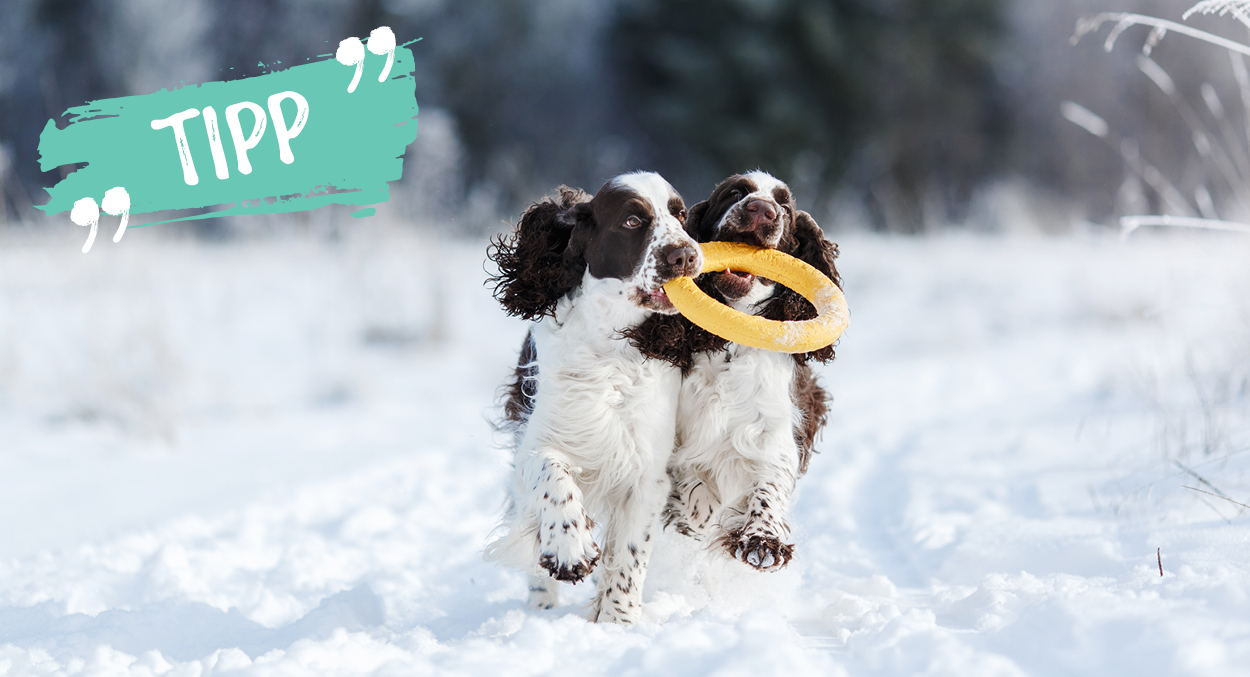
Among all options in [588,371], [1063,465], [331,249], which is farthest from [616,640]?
[331,249]

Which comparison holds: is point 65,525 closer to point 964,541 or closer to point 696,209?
point 696,209

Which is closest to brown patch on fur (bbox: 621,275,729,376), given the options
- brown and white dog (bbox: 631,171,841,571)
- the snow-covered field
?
brown and white dog (bbox: 631,171,841,571)

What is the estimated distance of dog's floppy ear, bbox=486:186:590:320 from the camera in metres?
2.83

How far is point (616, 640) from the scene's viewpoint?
2.18 metres

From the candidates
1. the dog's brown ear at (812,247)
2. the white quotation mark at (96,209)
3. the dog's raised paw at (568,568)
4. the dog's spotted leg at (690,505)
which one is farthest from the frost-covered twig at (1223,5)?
the white quotation mark at (96,209)

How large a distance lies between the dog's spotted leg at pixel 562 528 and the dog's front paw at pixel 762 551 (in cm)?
35

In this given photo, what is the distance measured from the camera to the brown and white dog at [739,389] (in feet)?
9.01

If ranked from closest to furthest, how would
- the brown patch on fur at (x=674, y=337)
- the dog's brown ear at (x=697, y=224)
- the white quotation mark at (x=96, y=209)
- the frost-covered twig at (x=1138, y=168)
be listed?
the brown patch on fur at (x=674, y=337) → the dog's brown ear at (x=697, y=224) → the frost-covered twig at (x=1138, y=168) → the white quotation mark at (x=96, y=209)

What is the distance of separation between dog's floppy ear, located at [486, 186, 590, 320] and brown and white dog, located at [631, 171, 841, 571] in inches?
11.5

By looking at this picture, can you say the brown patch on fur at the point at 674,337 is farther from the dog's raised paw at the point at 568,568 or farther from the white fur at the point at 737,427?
the dog's raised paw at the point at 568,568

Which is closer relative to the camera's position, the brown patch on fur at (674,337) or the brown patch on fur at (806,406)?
the brown patch on fur at (674,337)

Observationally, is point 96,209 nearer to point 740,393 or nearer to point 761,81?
point 740,393

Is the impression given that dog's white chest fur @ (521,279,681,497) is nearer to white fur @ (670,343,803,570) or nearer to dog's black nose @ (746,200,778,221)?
white fur @ (670,343,803,570)

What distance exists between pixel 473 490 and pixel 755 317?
208 cm
